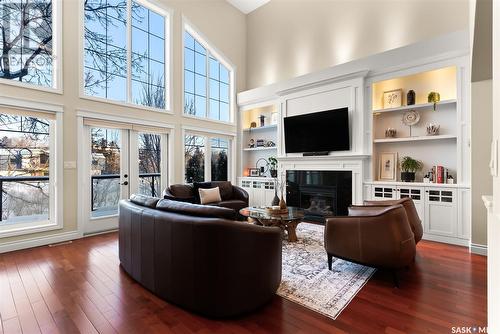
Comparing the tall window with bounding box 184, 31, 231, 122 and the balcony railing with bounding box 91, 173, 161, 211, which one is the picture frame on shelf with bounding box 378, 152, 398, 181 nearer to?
the tall window with bounding box 184, 31, 231, 122

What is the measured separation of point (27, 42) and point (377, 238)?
5638 millimetres

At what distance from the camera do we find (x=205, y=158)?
656cm

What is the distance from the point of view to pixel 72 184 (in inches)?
168

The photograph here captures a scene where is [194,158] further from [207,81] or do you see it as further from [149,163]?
[207,81]

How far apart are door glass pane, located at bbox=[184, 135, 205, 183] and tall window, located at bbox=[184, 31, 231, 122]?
2.18 feet

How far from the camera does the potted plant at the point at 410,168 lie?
4.32 m

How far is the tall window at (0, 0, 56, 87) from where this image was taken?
12.3 feet

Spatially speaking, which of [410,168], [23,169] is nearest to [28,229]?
[23,169]

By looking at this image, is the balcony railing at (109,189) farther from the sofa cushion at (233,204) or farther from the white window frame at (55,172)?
the sofa cushion at (233,204)

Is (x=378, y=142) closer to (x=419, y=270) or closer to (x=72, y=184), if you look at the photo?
(x=419, y=270)

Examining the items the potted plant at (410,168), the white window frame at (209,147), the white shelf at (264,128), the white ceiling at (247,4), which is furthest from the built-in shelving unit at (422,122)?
the white ceiling at (247,4)

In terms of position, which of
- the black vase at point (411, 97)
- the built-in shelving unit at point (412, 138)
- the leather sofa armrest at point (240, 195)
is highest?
the black vase at point (411, 97)

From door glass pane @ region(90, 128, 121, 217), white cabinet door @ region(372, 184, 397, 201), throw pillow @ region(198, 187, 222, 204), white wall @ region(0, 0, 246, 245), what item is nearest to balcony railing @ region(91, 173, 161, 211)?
door glass pane @ region(90, 128, 121, 217)

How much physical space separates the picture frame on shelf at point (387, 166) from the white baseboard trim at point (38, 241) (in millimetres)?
5554
